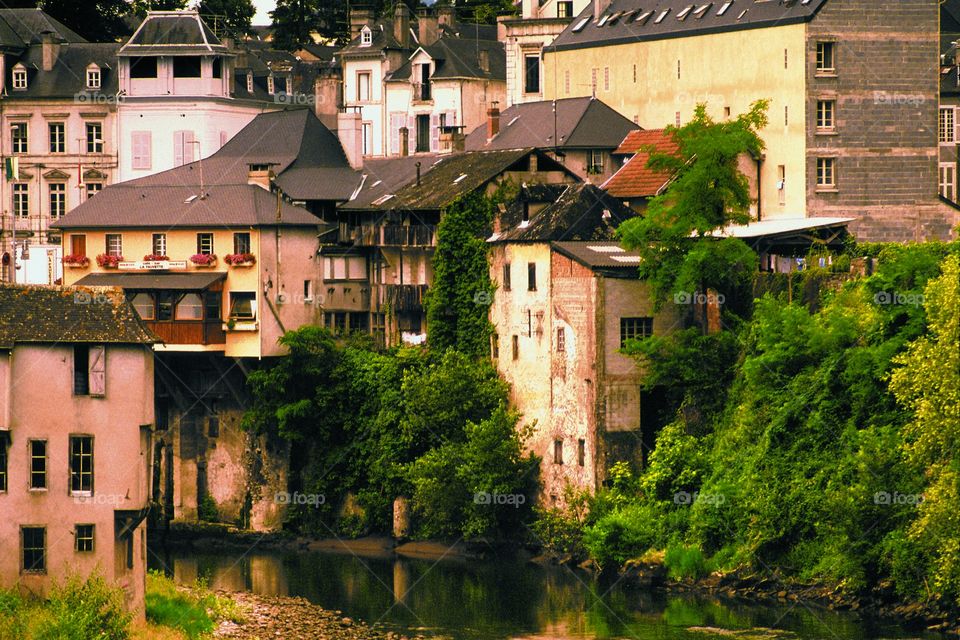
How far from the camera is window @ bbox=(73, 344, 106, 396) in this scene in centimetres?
6650

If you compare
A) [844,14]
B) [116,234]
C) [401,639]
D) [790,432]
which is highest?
[844,14]

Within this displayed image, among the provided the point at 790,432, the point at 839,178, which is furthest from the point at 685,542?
the point at 839,178

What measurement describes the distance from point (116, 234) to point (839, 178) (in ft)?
89.3

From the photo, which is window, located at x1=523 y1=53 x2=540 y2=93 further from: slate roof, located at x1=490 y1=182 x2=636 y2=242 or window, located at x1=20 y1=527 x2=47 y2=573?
window, located at x1=20 y1=527 x2=47 y2=573

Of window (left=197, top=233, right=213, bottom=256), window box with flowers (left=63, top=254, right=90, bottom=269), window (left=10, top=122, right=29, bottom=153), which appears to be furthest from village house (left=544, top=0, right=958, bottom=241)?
window (left=10, top=122, right=29, bottom=153)

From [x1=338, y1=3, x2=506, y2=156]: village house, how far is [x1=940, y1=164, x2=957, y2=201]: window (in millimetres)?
20258

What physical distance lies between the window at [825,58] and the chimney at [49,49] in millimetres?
41440

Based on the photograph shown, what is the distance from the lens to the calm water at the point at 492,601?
72.4 m

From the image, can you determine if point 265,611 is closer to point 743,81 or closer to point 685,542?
point 685,542

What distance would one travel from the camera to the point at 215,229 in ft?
315

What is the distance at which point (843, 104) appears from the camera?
3708 inches

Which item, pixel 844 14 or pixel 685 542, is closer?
pixel 685 542

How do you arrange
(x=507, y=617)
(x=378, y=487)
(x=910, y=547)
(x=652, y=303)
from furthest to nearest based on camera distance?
(x=378, y=487) < (x=652, y=303) < (x=507, y=617) < (x=910, y=547)

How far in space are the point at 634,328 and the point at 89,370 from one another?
23983 mm
